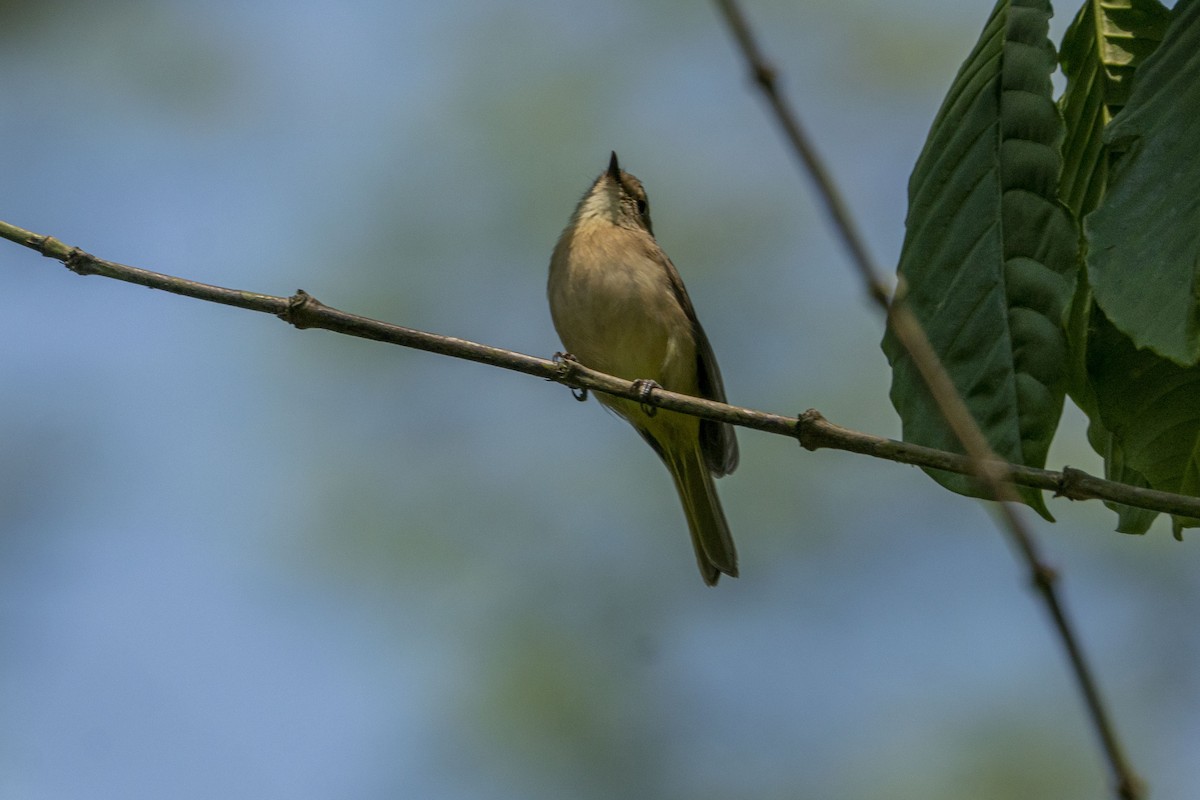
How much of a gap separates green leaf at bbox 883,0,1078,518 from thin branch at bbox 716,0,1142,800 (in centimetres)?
105

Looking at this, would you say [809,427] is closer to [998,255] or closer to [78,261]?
[998,255]

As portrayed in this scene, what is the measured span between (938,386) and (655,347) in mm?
4740

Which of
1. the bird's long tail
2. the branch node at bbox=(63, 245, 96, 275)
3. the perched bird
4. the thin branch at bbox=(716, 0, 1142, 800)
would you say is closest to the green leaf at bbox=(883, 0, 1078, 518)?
the thin branch at bbox=(716, 0, 1142, 800)

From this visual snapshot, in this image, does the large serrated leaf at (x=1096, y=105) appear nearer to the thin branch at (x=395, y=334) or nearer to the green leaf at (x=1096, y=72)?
the green leaf at (x=1096, y=72)

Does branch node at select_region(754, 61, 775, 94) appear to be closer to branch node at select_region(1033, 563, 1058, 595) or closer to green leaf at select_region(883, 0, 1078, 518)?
branch node at select_region(1033, 563, 1058, 595)

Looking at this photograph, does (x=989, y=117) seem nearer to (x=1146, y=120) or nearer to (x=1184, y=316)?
(x=1146, y=120)

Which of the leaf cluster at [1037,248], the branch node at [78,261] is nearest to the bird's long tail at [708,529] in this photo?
the leaf cluster at [1037,248]

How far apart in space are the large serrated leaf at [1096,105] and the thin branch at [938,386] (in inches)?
50.6

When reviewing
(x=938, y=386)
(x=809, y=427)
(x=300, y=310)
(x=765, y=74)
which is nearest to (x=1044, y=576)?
(x=938, y=386)

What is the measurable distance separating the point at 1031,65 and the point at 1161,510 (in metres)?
0.94

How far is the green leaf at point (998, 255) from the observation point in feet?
8.67

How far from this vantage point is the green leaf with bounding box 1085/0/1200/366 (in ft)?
7.61

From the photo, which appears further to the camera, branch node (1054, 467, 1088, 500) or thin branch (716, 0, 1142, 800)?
branch node (1054, 467, 1088, 500)

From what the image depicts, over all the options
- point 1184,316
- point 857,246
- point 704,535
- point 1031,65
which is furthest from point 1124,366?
point 704,535
